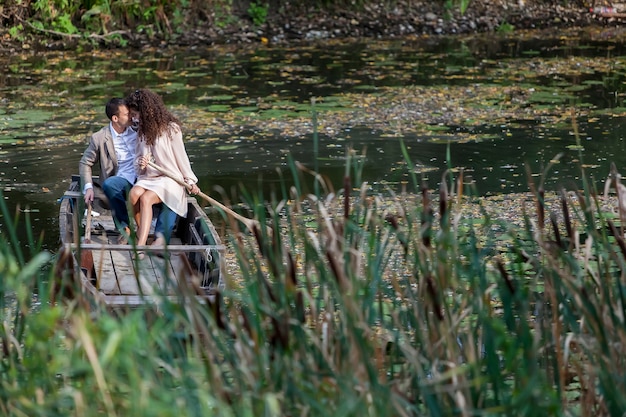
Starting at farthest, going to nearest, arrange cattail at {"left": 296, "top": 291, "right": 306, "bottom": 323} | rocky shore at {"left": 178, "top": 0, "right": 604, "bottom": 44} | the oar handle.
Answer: rocky shore at {"left": 178, "top": 0, "right": 604, "bottom": 44}, the oar handle, cattail at {"left": 296, "top": 291, "right": 306, "bottom": 323}

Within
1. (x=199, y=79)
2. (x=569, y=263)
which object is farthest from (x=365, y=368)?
(x=199, y=79)

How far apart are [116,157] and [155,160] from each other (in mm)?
423

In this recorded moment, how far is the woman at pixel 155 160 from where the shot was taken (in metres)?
7.17

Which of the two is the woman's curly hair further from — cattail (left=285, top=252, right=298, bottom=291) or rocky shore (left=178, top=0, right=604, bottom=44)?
rocky shore (left=178, top=0, right=604, bottom=44)

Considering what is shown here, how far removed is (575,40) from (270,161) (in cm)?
1047

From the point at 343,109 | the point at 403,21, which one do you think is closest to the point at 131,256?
the point at 343,109

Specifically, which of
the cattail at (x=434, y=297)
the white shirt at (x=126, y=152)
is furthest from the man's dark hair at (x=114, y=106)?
the cattail at (x=434, y=297)

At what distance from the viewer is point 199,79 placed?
1564cm

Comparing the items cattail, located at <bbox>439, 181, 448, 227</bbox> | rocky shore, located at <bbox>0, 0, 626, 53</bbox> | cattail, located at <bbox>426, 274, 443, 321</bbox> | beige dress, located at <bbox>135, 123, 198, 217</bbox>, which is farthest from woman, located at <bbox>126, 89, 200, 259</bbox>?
rocky shore, located at <bbox>0, 0, 626, 53</bbox>

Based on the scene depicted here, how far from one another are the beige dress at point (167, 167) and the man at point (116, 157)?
0.16 m

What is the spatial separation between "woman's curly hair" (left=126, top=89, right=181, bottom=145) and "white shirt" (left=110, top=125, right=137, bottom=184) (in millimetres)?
273

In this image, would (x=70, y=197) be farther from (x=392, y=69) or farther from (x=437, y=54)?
(x=437, y=54)

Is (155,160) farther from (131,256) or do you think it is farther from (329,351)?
(329,351)

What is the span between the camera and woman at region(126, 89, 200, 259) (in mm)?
7172
